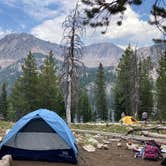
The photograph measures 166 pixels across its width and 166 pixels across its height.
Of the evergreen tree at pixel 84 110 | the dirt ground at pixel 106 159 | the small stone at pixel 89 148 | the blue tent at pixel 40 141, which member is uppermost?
the evergreen tree at pixel 84 110

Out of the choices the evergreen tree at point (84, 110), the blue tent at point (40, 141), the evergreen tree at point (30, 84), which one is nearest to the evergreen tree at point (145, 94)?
the evergreen tree at point (84, 110)

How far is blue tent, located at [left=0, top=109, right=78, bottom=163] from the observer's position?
1373 centimetres

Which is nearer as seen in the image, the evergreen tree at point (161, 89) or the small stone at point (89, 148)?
the small stone at point (89, 148)

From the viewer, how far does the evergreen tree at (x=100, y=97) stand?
80.1 meters

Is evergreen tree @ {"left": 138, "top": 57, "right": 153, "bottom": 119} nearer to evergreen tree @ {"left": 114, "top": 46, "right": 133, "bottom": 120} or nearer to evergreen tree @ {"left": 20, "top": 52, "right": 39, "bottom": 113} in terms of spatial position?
evergreen tree @ {"left": 114, "top": 46, "right": 133, "bottom": 120}

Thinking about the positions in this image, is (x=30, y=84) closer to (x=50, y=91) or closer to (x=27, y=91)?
(x=27, y=91)

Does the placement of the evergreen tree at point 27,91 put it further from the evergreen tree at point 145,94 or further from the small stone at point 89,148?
the small stone at point 89,148

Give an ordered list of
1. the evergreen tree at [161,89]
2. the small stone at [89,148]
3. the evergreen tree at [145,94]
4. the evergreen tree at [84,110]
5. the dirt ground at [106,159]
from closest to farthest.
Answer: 1. the dirt ground at [106,159]
2. the small stone at [89,148]
3. the evergreen tree at [161,89]
4. the evergreen tree at [145,94]
5. the evergreen tree at [84,110]

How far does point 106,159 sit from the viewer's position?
583 inches

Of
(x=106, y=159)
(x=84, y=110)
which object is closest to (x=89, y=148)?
(x=106, y=159)

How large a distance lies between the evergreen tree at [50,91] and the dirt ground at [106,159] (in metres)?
48.4

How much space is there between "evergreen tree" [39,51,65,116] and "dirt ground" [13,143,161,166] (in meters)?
48.4

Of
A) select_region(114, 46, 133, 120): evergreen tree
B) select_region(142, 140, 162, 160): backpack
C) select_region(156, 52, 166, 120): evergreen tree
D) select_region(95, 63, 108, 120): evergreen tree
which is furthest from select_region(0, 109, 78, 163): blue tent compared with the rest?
select_region(95, 63, 108, 120): evergreen tree

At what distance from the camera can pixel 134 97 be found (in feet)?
195
